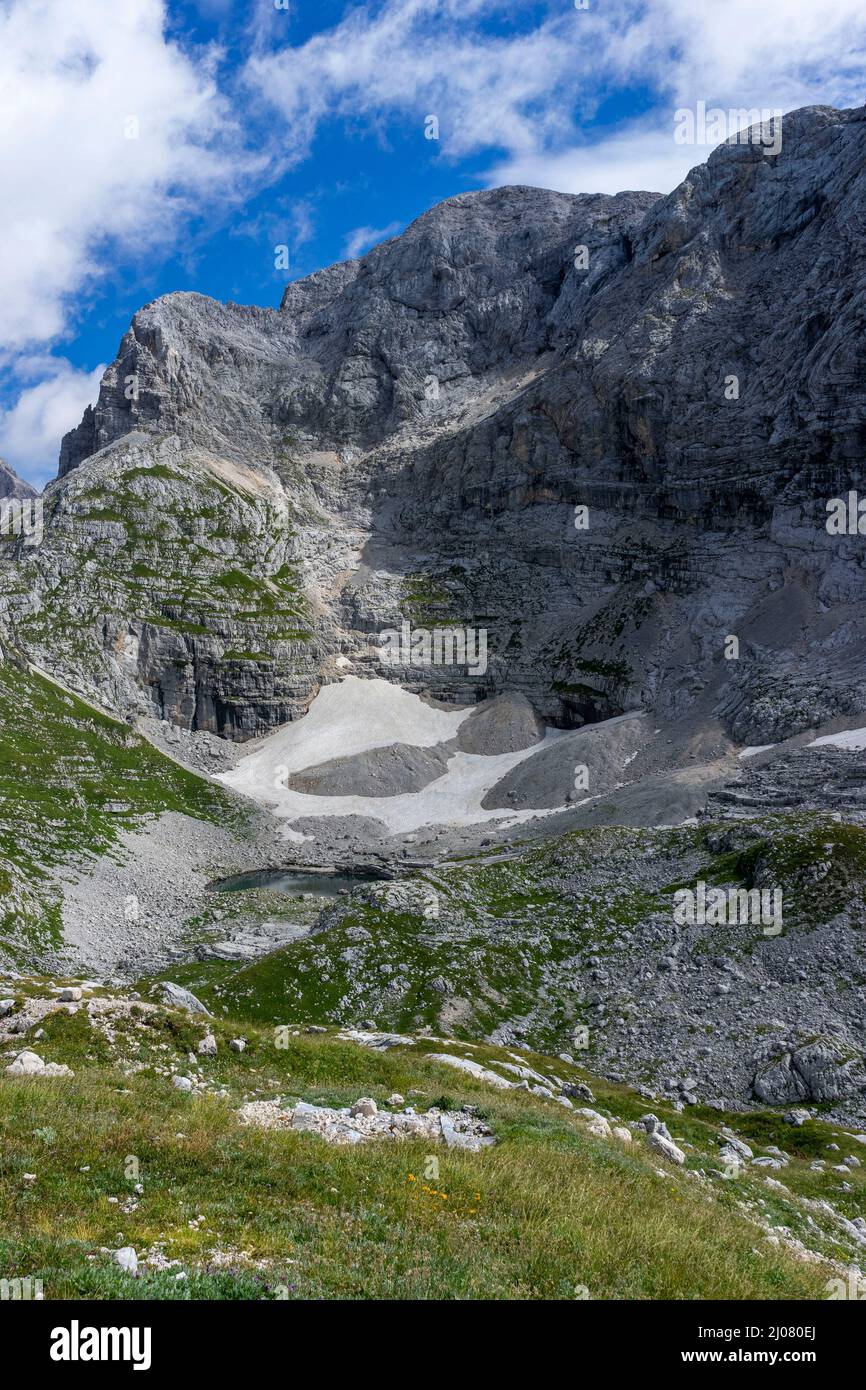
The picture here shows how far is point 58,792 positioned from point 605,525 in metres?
117

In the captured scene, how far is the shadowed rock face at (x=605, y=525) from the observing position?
5674 inches

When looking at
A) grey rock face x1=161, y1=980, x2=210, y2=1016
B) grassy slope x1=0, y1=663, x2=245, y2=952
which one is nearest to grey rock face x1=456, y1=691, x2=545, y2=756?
grassy slope x1=0, y1=663, x2=245, y2=952

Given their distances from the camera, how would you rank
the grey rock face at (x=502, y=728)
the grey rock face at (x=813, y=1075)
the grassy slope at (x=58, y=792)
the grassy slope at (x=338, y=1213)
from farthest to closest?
the grey rock face at (x=502, y=728)
the grassy slope at (x=58, y=792)
the grey rock face at (x=813, y=1075)
the grassy slope at (x=338, y=1213)

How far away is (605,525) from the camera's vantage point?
563 feet

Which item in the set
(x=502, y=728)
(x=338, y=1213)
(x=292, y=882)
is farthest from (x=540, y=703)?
(x=338, y=1213)

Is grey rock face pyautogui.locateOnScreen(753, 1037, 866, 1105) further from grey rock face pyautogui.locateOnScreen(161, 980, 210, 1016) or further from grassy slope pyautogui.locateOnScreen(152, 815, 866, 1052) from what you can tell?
grey rock face pyautogui.locateOnScreen(161, 980, 210, 1016)

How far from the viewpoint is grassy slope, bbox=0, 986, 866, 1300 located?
371 inches

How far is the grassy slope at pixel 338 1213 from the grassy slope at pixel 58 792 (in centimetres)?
5389

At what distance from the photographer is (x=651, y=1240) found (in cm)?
1134

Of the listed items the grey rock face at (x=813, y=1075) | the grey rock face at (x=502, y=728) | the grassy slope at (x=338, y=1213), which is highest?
the grey rock face at (x=502, y=728)

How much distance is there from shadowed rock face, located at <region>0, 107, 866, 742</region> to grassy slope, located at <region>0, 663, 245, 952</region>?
17529 mm

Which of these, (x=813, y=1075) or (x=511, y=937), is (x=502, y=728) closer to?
(x=511, y=937)

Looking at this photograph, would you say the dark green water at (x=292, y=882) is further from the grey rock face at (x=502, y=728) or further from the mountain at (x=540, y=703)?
the grey rock face at (x=502, y=728)

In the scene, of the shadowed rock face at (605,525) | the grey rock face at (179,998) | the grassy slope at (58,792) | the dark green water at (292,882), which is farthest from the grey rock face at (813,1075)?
the shadowed rock face at (605,525)
